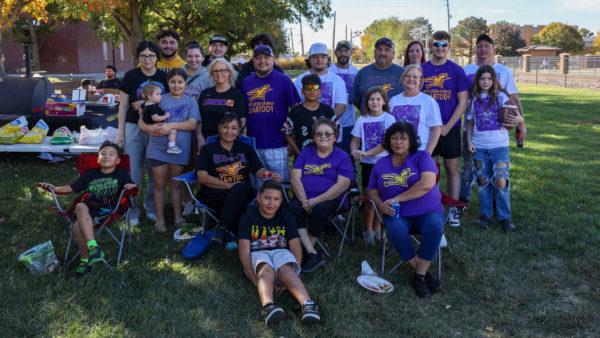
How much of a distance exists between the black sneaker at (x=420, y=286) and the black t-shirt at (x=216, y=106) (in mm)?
1991

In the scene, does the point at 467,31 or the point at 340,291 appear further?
the point at 467,31

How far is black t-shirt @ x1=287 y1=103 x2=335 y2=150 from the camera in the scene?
4.45 metres

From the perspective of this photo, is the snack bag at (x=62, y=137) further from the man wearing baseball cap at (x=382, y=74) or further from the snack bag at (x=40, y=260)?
the man wearing baseball cap at (x=382, y=74)

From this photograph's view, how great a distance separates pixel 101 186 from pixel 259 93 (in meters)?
1.54

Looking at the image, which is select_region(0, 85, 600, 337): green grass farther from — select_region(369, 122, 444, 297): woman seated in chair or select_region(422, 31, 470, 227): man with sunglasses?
select_region(422, 31, 470, 227): man with sunglasses

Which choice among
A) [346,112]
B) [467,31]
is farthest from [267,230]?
[467,31]

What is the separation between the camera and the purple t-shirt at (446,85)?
4.75m

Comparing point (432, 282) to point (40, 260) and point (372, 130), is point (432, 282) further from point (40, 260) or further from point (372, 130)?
point (40, 260)

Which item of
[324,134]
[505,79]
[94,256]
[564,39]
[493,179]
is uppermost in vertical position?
[564,39]

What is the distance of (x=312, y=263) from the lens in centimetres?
391

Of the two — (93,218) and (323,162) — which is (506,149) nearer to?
(323,162)

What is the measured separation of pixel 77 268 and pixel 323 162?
80.8 inches

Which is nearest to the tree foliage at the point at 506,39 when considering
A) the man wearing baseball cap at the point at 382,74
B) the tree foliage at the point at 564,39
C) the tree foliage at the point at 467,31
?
the tree foliage at the point at 467,31

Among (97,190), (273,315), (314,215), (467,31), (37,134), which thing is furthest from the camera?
(467,31)
